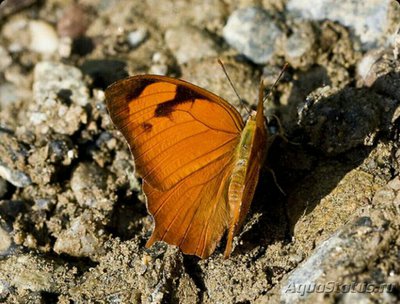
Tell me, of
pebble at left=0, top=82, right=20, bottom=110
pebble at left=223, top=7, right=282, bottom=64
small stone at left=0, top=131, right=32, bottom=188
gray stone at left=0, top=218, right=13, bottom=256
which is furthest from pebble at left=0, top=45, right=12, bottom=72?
pebble at left=223, top=7, right=282, bottom=64

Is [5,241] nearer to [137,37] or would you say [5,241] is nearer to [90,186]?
[90,186]

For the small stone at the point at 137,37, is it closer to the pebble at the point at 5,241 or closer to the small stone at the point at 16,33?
the small stone at the point at 16,33

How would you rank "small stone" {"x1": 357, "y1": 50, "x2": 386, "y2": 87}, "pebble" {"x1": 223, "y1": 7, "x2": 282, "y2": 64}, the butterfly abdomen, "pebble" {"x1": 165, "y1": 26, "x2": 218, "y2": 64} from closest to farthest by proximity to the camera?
the butterfly abdomen
"small stone" {"x1": 357, "y1": 50, "x2": 386, "y2": 87}
"pebble" {"x1": 223, "y1": 7, "x2": 282, "y2": 64}
"pebble" {"x1": 165, "y1": 26, "x2": 218, "y2": 64}

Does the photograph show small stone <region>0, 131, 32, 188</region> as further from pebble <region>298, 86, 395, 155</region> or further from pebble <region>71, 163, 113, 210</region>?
pebble <region>298, 86, 395, 155</region>

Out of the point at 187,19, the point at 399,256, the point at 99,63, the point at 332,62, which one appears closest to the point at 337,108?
the point at 332,62

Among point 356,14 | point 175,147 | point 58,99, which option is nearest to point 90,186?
point 58,99

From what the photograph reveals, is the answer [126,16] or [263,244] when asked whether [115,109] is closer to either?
[263,244]

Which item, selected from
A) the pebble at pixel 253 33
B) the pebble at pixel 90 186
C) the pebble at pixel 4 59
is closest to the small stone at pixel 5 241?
the pebble at pixel 90 186
